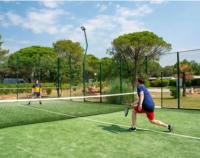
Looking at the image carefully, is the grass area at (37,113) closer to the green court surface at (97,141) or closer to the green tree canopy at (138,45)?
the green court surface at (97,141)

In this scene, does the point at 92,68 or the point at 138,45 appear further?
the point at 92,68

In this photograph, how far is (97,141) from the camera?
22.1 feet

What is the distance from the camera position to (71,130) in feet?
26.7

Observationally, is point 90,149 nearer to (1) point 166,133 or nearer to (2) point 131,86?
(1) point 166,133

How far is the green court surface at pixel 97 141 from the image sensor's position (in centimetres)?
570

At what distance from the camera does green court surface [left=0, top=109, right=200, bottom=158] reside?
18.7 feet

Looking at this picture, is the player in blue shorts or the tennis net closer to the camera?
the player in blue shorts

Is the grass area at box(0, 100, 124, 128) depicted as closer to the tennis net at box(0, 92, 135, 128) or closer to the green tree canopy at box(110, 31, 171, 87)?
the tennis net at box(0, 92, 135, 128)

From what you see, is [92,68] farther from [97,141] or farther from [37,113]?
[97,141]

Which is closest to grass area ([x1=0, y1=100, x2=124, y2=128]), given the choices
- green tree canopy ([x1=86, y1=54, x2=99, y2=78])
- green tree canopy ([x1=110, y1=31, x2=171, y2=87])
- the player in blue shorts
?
the player in blue shorts

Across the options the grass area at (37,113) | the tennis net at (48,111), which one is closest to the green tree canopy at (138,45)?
the tennis net at (48,111)

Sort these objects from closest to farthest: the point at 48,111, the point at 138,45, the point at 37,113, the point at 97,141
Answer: the point at 97,141
the point at 37,113
the point at 48,111
the point at 138,45

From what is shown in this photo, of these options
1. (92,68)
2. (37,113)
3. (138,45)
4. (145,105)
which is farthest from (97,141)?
(92,68)

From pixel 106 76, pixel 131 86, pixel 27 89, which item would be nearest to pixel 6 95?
pixel 27 89
